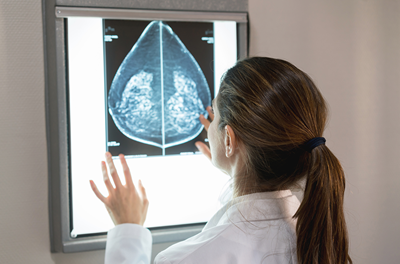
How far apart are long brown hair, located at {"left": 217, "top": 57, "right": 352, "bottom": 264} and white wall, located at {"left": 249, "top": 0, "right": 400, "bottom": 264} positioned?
0.52 metres

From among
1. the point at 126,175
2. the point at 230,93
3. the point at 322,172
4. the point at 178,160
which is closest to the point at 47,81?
the point at 126,175

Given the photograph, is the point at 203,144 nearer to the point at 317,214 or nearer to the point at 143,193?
the point at 143,193

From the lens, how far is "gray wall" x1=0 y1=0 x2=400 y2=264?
953mm

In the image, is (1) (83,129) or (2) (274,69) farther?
(1) (83,129)

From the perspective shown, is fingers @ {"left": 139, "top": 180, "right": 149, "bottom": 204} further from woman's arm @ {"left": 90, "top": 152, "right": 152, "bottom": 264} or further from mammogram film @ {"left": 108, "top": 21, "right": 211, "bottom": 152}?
mammogram film @ {"left": 108, "top": 21, "right": 211, "bottom": 152}

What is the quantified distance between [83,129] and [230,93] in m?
0.57

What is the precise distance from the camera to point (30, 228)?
99 cm

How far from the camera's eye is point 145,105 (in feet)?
3.33

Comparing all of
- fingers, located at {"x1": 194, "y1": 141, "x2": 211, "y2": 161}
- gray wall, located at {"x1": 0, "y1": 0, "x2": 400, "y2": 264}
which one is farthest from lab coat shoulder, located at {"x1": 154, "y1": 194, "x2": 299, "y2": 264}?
gray wall, located at {"x1": 0, "y1": 0, "x2": 400, "y2": 264}

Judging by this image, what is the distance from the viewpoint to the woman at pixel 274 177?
0.62 metres

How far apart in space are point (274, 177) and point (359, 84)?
2.66ft

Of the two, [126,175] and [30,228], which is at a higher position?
[126,175]

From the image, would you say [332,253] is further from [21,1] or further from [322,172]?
[21,1]

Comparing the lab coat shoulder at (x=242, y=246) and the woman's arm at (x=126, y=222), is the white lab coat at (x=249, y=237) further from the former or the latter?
the woman's arm at (x=126, y=222)
